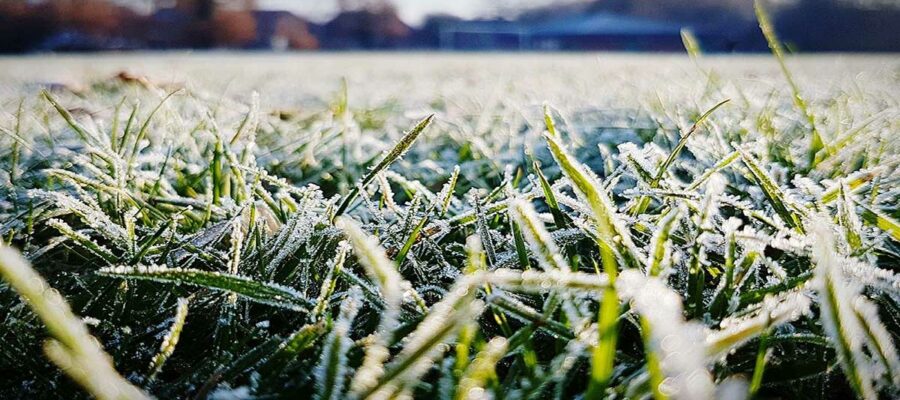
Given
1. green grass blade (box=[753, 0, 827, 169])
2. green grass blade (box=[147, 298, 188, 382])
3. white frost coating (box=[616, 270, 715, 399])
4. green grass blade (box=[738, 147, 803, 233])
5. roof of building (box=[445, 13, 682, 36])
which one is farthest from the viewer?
roof of building (box=[445, 13, 682, 36])

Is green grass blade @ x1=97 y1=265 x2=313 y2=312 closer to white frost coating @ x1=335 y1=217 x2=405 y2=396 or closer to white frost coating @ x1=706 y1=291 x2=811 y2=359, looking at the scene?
white frost coating @ x1=335 y1=217 x2=405 y2=396

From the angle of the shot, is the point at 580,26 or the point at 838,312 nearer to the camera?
the point at 838,312

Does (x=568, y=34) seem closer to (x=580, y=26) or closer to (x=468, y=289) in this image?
(x=580, y=26)

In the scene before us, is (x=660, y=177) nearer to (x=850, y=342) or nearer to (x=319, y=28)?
(x=850, y=342)

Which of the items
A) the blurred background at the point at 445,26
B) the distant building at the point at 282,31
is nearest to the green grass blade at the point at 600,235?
the blurred background at the point at 445,26

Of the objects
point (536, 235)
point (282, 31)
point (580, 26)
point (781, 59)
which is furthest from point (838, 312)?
point (580, 26)

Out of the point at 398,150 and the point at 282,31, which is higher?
the point at 282,31

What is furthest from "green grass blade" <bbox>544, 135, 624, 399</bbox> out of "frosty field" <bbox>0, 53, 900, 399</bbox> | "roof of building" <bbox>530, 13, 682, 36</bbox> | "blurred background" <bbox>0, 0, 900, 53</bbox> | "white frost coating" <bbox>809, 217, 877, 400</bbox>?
"roof of building" <bbox>530, 13, 682, 36</bbox>
